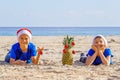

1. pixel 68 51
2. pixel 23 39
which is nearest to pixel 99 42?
pixel 68 51

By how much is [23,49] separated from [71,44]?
1.18 meters

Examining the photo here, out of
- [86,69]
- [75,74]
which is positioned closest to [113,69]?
[86,69]

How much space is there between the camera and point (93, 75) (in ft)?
26.0

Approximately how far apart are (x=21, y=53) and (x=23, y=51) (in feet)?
0.29

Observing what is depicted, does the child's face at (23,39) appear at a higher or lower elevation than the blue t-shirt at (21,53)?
higher

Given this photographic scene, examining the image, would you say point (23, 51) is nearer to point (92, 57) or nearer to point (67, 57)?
point (67, 57)

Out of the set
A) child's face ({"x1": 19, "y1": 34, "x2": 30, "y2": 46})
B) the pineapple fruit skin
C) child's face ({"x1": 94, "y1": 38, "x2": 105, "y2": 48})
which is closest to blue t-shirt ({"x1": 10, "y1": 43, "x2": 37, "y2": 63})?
child's face ({"x1": 19, "y1": 34, "x2": 30, "y2": 46})

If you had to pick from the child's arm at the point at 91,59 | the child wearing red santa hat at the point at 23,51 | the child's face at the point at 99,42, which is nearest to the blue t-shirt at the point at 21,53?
the child wearing red santa hat at the point at 23,51

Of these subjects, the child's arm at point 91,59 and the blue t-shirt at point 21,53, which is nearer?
the child's arm at point 91,59

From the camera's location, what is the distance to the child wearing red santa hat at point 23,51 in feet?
30.5

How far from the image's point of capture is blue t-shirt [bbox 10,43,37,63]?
939cm

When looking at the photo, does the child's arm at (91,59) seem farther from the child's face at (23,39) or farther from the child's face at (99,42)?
the child's face at (23,39)

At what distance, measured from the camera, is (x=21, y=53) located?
9.52 metres

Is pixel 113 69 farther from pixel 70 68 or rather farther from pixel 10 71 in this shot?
pixel 10 71
